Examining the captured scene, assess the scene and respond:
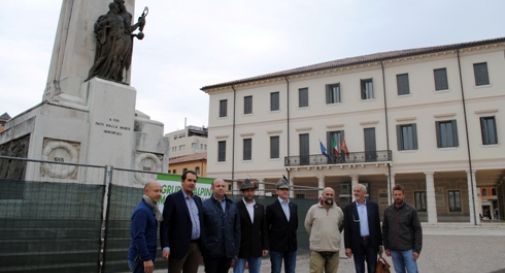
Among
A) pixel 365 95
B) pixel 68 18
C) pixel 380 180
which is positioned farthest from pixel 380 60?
pixel 68 18

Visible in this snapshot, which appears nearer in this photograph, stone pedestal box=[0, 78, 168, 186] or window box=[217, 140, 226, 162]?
stone pedestal box=[0, 78, 168, 186]

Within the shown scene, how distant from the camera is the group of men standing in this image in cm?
439

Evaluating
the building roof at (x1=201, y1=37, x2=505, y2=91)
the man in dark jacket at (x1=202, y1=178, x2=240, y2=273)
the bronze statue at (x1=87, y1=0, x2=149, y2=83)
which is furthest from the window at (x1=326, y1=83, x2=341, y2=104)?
the man in dark jacket at (x1=202, y1=178, x2=240, y2=273)

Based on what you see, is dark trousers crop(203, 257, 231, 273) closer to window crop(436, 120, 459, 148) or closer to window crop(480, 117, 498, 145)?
window crop(436, 120, 459, 148)

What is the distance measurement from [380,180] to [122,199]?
1152 inches

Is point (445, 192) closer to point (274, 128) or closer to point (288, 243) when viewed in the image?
point (274, 128)

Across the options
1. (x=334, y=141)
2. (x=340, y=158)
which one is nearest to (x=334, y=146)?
(x=334, y=141)

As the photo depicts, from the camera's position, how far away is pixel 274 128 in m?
34.8

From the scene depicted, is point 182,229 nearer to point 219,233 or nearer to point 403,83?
point 219,233

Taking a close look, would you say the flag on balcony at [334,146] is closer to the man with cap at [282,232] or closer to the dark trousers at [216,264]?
the man with cap at [282,232]

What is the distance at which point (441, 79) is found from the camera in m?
29.2

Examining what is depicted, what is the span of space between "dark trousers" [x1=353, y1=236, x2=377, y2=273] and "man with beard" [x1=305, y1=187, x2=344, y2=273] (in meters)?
0.42

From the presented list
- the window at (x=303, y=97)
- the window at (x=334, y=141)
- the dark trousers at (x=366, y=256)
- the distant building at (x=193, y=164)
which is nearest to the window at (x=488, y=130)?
the window at (x=334, y=141)

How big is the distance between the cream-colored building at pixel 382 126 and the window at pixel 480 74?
0.06 meters
